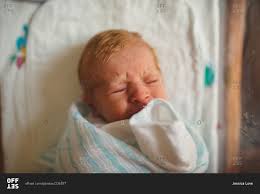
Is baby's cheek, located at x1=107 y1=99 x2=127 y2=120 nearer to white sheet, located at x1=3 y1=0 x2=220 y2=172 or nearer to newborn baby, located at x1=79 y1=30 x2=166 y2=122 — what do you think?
newborn baby, located at x1=79 y1=30 x2=166 y2=122

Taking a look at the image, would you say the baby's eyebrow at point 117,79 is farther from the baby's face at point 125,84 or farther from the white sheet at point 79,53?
the white sheet at point 79,53

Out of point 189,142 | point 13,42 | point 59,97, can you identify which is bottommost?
point 189,142

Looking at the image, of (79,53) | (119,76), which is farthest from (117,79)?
(79,53)

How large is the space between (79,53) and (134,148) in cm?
29

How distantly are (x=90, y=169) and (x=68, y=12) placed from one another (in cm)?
40

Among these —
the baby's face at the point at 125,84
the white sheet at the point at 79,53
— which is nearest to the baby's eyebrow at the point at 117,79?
the baby's face at the point at 125,84

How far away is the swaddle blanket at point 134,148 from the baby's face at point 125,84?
25 mm

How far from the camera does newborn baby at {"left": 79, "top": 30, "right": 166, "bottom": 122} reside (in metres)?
0.82

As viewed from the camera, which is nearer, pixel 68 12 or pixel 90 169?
pixel 90 169

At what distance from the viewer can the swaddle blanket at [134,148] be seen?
795 mm

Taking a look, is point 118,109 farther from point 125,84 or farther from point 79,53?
point 79,53
